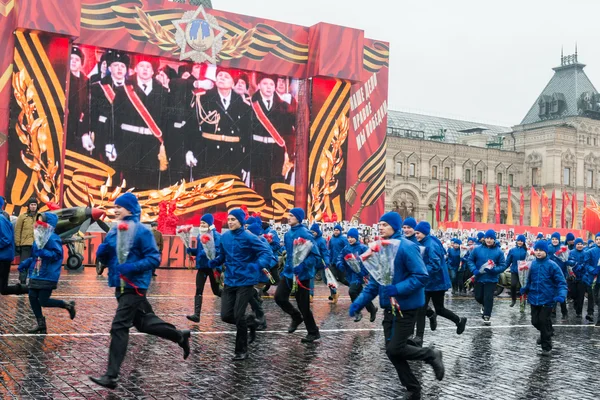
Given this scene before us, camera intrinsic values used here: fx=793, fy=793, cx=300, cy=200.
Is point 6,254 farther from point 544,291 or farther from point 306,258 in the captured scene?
point 544,291

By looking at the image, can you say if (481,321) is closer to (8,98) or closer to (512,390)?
(512,390)

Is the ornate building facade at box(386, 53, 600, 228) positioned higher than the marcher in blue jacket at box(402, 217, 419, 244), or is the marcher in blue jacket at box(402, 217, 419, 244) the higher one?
the ornate building facade at box(386, 53, 600, 228)

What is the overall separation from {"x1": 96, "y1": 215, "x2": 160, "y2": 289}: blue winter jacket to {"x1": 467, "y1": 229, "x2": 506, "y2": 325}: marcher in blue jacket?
773cm

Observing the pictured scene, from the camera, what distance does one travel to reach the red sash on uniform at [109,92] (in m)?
31.9

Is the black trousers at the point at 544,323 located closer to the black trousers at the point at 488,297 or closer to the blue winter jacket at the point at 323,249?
the black trousers at the point at 488,297

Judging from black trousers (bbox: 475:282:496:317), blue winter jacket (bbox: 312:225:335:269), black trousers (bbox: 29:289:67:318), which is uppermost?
blue winter jacket (bbox: 312:225:335:269)

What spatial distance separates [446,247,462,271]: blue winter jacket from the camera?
23266 millimetres

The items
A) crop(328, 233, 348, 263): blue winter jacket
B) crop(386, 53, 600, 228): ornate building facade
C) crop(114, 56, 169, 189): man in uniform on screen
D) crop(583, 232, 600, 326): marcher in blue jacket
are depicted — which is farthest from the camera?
crop(386, 53, 600, 228): ornate building facade

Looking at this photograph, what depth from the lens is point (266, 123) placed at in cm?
3525

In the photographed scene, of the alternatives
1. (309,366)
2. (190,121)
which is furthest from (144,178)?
(309,366)

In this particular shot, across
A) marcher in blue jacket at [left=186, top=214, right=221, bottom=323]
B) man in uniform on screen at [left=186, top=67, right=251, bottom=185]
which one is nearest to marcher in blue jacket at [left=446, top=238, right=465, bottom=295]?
marcher in blue jacket at [left=186, top=214, right=221, bottom=323]

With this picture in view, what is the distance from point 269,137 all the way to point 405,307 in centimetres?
2828

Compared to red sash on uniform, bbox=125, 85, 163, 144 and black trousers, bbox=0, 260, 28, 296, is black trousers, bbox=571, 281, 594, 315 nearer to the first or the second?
black trousers, bbox=0, 260, 28, 296

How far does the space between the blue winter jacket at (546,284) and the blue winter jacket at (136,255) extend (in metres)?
5.90
